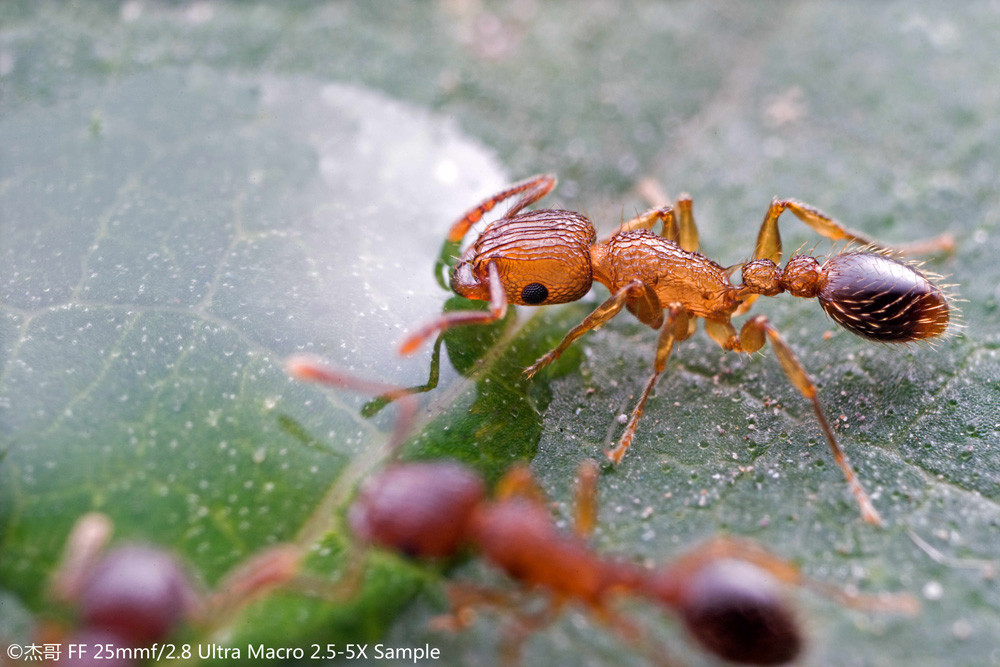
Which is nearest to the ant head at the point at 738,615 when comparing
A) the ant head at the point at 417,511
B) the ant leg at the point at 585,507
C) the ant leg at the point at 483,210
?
the ant leg at the point at 585,507

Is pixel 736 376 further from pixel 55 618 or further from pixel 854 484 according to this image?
pixel 55 618

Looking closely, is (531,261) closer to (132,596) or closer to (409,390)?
(409,390)

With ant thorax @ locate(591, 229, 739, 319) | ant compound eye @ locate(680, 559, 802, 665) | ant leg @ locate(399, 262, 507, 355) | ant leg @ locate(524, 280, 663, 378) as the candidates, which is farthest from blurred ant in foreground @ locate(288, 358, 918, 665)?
ant thorax @ locate(591, 229, 739, 319)

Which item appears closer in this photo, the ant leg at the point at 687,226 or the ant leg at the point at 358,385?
the ant leg at the point at 358,385

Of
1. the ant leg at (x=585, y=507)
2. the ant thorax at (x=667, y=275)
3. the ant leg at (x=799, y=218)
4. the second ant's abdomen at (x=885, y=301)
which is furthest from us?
the ant leg at (x=799, y=218)

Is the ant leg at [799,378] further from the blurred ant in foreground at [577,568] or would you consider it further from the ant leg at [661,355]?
the blurred ant in foreground at [577,568]

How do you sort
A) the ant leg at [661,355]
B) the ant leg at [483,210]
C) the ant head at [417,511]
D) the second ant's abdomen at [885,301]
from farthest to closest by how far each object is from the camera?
the ant leg at [483,210], the second ant's abdomen at [885,301], the ant leg at [661,355], the ant head at [417,511]

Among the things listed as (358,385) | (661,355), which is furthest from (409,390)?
(661,355)
